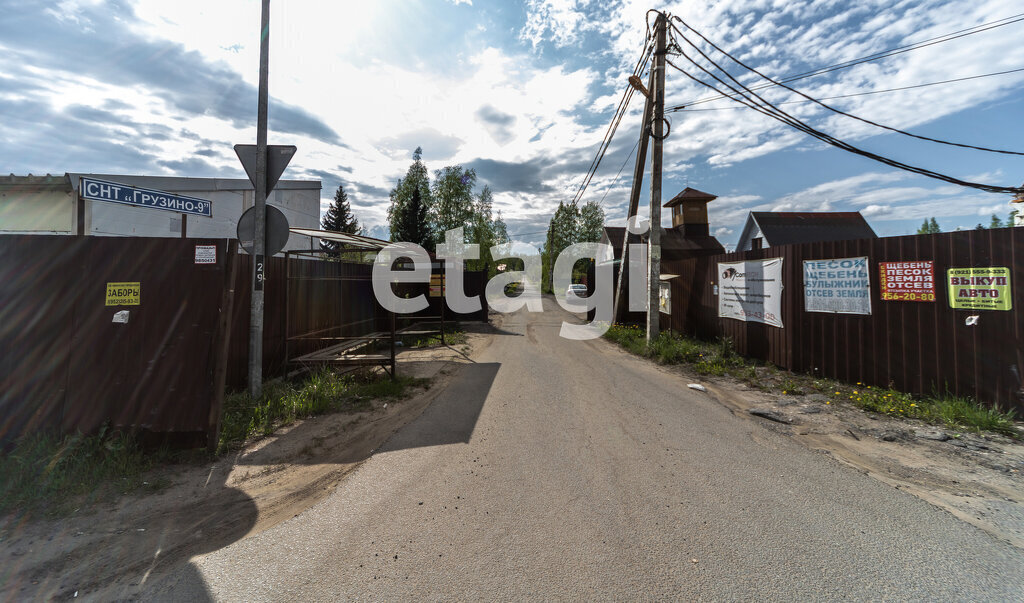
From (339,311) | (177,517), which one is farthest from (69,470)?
(339,311)

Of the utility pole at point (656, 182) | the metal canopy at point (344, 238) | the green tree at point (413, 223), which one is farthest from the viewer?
the green tree at point (413, 223)

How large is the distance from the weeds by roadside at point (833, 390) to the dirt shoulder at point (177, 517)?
6378 mm

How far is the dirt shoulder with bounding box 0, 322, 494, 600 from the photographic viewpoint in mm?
2463

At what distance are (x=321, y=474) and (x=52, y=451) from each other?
2.34 meters

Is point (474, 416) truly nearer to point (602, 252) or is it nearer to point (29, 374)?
point (29, 374)

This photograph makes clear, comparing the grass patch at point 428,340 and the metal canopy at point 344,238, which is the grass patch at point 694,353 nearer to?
the grass patch at point 428,340

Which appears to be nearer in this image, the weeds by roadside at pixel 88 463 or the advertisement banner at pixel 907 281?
the weeds by roadside at pixel 88 463

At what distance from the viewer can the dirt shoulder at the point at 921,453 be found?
321 centimetres

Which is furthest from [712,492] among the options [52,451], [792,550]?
[52,451]

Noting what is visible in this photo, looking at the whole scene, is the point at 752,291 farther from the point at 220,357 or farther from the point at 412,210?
the point at 412,210

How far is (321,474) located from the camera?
3.85 m

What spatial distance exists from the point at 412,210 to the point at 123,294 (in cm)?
2677

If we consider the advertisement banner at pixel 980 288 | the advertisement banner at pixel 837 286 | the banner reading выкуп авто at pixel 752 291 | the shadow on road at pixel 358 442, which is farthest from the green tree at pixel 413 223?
the advertisement banner at pixel 980 288

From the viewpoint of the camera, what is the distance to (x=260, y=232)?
5.77 metres
